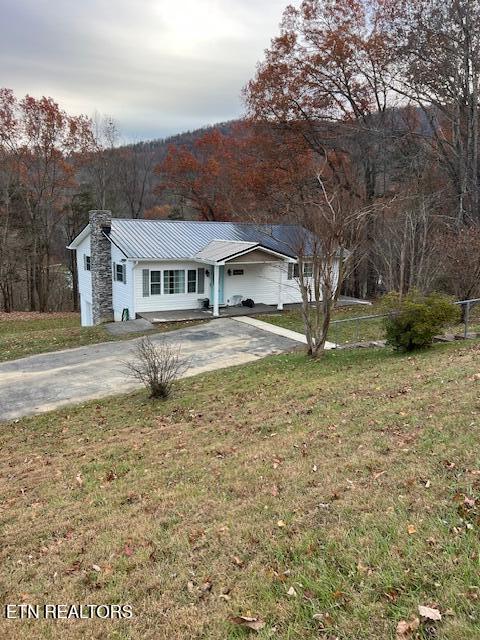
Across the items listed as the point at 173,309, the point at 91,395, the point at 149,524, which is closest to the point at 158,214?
the point at 173,309

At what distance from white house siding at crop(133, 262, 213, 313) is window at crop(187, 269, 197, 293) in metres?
0.18

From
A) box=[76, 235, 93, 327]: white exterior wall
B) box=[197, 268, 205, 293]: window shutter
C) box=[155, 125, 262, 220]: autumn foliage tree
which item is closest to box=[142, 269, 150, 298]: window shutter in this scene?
box=[197, 268, 205, 293]: window shutter

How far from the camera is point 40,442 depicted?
305 inches

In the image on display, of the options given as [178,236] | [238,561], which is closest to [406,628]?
[238,561]

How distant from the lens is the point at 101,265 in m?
20.8

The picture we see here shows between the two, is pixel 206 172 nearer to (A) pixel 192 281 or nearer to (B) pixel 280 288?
(B) pixel 280 288

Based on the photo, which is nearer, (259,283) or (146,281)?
(146,281)

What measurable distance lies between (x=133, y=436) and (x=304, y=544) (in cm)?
448

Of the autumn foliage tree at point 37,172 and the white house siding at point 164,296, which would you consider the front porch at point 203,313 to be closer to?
the white house siding at point 164,296

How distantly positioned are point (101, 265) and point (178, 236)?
380cm

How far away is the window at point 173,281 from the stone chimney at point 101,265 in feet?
10.3

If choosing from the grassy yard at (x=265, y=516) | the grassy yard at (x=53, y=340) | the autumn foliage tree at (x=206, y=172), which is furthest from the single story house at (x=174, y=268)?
the grassy yard at (x=265, y=516)

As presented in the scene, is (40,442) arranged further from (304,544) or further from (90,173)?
(90,173)

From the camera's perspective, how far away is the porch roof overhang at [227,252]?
18.8 m
